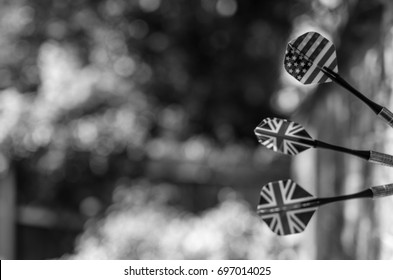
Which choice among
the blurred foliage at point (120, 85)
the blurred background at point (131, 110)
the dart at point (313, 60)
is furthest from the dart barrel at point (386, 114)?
the blurred foliage at point (120, 85)

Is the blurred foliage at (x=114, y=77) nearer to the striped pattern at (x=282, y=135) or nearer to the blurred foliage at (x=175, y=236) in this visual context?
the blurred foliage at (x=175, y=236)

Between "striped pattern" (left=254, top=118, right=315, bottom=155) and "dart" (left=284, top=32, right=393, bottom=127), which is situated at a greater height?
"dart" (left=284, top=32, right=393, bottom=127)

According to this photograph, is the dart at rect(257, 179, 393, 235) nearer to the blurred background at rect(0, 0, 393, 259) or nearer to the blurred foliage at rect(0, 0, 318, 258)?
the blurred background at rect(0, 0, 393, 259)

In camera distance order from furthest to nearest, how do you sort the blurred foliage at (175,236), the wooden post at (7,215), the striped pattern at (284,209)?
the wooden post at (7,215) < the blurred foliage at (175,236) < the striped pattern at (284,209)

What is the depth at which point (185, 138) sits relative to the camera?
3.98 meters

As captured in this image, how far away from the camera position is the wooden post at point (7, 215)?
339 cm

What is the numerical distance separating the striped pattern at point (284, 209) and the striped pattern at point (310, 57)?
145 mm

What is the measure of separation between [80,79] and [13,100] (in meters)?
0.48

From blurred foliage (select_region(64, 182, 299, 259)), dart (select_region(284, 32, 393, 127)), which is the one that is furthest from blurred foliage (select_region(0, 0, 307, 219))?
dart (select_region(284, 32, 393, 127))

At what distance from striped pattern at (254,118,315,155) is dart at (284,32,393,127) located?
0.07m

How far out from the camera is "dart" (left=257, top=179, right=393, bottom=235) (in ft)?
1.87

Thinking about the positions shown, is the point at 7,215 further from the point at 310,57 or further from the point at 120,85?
the point at 310,57
